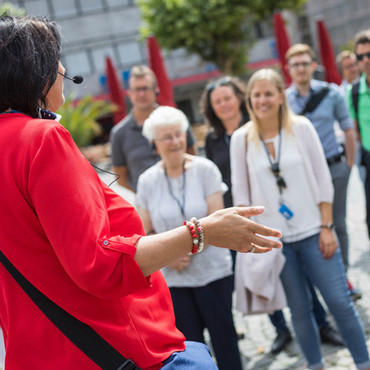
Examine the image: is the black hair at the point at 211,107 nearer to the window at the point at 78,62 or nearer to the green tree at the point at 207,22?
the green tree at the point at 207,22

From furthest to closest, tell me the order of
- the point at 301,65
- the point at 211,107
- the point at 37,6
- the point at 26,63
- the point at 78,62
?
1. the point at 78,62
2. the point at 37,6
3. the point at 301,65
4. the point at 211,107
5. the point at 26,63

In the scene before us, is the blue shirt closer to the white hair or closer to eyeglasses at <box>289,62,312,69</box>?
eyeglasses at <box>289,62,312,69</box>

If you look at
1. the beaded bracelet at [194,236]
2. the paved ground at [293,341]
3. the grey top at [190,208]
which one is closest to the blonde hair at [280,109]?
the grey top at [190,208]

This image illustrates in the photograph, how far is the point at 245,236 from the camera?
1.53m

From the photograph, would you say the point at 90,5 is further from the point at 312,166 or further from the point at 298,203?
the point at 298,203

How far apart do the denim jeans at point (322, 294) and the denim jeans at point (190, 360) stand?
180 centimetres

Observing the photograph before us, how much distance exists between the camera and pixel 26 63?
1434 millimetres

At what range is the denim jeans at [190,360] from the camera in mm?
1552

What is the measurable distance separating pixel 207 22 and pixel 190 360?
2681 centimetres

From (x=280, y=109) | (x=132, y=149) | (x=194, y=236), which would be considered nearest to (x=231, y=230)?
(x=194, y=236)

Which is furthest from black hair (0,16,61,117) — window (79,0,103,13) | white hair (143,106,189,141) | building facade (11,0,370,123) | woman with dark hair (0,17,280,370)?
window (79,0,103,13)

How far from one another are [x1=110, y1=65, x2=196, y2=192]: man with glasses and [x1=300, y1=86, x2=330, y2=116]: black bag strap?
1117 mm

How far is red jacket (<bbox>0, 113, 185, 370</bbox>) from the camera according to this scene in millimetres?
1314

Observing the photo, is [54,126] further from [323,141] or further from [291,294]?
[323,141]
